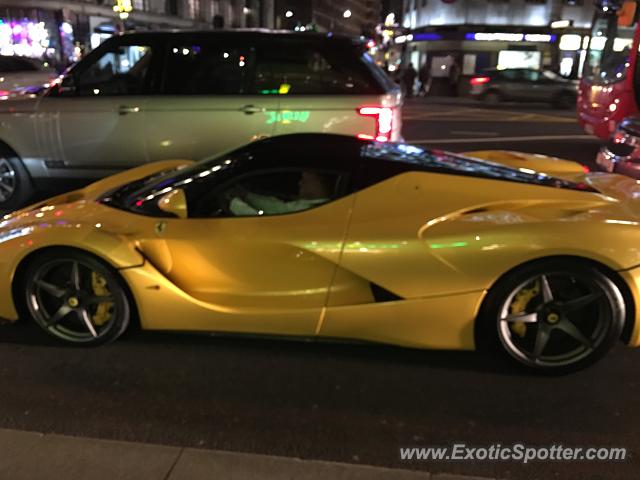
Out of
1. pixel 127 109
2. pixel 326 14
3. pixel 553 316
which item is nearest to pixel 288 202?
pixel 553 316

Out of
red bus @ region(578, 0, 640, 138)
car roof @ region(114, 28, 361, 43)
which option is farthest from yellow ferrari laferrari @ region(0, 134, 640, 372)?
red bus @ region(578, 0, 640, 138)

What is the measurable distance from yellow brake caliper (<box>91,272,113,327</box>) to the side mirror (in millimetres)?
546

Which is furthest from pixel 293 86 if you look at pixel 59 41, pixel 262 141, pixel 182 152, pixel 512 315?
pixel 59 41

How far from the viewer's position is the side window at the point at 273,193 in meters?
3.38

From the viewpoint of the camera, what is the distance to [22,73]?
44.3 feet

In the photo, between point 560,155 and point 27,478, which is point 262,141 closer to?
point 27,478

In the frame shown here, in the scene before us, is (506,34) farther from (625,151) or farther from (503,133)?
(625,151)

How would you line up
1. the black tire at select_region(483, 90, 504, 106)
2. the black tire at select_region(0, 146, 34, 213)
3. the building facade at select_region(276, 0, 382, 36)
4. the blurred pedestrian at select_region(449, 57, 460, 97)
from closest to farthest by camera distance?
the black tire at select_region(0, 146, 34, 213)
the black tire at select_region(483, 90, 504, 106)
the blurred pedestrian at select_region(449, 57, 460, 97)
the building facade at select_region(276, 0, 382, 36)

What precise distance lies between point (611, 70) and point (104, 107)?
8837 mm

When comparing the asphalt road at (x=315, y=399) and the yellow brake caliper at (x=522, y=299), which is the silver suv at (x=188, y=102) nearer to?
the asphalt road at (x=315, y=399)

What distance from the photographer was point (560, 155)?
419 inches

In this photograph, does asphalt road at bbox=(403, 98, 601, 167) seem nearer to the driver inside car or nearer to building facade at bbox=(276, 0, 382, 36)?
the driver inside car

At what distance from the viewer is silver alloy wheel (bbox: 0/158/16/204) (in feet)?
21.9

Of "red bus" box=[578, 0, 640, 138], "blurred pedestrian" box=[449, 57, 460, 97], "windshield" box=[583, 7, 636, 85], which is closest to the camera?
"red bus" box=[578, 0, 640, 138]
